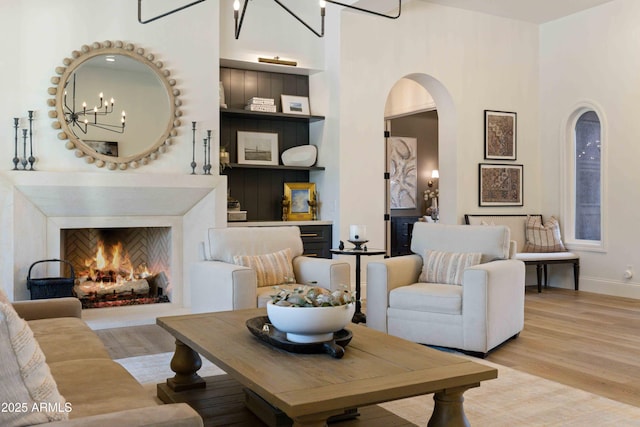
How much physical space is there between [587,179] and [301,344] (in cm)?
591

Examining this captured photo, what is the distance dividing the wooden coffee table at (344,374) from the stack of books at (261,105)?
3.87 metres

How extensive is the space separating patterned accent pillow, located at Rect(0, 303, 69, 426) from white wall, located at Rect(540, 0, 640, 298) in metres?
6.57

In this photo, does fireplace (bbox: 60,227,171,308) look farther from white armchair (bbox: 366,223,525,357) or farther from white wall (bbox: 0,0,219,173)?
white armchair (bbox: 366,223,525,357)

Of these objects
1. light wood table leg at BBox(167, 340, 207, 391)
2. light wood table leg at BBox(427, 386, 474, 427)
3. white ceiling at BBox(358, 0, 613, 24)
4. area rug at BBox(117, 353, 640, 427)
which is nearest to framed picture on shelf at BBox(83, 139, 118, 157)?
area rug at BBox(117, 353, 640, 427)

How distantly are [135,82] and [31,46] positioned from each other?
873 millimetres

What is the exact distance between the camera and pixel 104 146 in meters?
5.30

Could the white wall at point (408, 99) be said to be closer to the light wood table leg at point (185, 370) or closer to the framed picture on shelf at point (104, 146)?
the framed picture on shelf at point (104, 146)

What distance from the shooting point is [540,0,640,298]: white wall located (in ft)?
21.8

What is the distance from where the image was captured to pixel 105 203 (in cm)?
529

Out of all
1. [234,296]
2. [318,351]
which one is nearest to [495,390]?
[318,351]

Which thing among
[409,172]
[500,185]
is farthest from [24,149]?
[409,172]

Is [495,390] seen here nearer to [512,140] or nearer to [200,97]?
[200,97]

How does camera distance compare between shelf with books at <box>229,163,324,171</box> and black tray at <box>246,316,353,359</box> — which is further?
shelf with books at <box>229,163,324,171</box>

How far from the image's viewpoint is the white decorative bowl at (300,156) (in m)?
6.58
